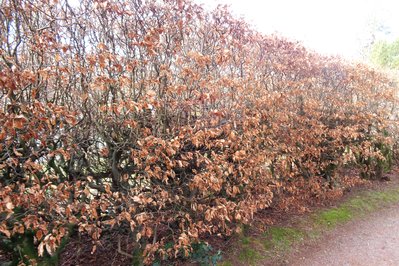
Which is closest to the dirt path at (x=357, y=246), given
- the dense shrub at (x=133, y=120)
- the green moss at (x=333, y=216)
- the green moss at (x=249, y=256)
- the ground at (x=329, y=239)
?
the ground at (x=329, y=239)

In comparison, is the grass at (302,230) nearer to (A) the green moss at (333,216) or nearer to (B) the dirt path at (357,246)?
(A) the green moss at (333,216)

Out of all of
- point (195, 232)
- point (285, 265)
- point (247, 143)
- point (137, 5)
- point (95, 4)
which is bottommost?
point (285, 265)

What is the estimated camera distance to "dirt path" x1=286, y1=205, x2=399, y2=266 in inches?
202

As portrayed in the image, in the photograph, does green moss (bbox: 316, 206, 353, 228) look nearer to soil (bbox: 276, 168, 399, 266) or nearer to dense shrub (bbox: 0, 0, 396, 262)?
soil (bbox: 276, 168, 399, 266)

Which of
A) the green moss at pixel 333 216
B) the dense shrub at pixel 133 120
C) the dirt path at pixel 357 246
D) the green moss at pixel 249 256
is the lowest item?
the dirt path at pixel 357 246

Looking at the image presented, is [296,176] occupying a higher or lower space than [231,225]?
higher

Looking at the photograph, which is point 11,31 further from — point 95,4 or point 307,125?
point 307,125

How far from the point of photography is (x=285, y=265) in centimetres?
496

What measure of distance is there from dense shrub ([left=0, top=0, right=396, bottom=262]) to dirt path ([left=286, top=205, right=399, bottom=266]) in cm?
→ 152

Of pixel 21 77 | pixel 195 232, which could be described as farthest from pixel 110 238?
pixel 21 77

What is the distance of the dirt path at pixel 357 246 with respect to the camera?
5.14m

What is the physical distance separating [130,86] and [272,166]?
10.3 ft

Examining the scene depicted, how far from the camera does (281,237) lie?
5.69 meters

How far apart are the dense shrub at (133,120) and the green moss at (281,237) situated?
847 millimetres
